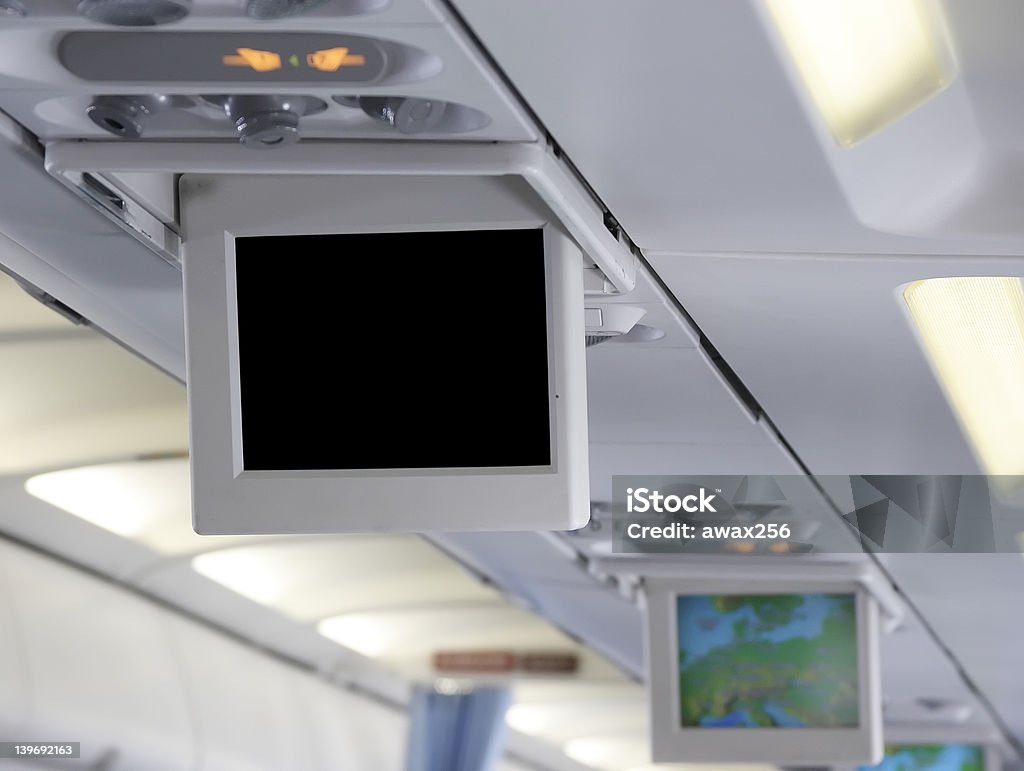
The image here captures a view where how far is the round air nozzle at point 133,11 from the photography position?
92.8 inches

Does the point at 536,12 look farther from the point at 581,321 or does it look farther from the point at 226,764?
the point at 226,764

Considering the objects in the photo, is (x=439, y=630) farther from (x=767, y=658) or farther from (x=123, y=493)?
(x=767, y=658)

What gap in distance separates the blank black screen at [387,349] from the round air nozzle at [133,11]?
2.43ft

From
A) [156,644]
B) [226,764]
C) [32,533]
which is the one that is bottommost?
[226,764]

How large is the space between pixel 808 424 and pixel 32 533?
540 cm

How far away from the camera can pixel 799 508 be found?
6527mm

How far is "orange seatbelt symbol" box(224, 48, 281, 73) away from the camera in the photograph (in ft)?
8.32

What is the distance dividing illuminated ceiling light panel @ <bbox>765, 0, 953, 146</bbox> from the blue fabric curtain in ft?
37.5

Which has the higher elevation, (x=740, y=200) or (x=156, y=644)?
(x=740, y=200)

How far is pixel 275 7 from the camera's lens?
2.33 m

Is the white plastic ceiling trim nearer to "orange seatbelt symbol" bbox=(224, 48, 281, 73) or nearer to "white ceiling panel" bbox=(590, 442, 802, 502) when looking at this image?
"orange seatbelt symbol" bbox=(224, 48, 281, 73)

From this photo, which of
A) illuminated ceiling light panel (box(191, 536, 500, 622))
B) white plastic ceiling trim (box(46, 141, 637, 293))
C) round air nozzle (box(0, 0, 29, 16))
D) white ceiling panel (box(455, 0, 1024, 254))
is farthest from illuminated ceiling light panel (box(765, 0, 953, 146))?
illuminated ceiling light panel (box(191, 536, 500, 622))

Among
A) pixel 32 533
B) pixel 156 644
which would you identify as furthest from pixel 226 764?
pixel 32 533

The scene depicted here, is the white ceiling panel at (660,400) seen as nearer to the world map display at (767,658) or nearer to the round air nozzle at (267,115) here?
the round air nozzle at (267,115)
